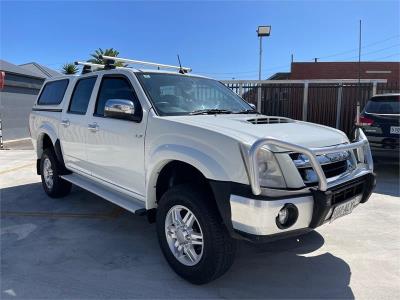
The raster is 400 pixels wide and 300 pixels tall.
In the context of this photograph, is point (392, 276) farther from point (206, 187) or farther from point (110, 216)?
point (110, 216)

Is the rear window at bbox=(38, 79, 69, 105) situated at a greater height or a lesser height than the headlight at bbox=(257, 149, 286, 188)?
greater

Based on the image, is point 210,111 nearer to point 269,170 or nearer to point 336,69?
point 269,170

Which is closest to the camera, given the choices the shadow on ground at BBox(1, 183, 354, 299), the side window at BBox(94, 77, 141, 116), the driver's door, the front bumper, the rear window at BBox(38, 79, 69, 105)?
the front bumper

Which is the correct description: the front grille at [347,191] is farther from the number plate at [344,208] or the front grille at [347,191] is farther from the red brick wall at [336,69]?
the red brick wall at [336,69]

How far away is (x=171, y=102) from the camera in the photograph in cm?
413

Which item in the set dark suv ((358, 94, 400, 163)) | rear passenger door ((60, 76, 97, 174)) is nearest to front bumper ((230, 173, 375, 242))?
rear passenger door ((60, 76, 97, 174))

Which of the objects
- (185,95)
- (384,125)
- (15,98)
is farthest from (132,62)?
(15,98)

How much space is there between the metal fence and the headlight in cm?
1091

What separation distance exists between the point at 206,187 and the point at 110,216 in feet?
7.97

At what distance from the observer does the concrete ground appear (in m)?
3.31

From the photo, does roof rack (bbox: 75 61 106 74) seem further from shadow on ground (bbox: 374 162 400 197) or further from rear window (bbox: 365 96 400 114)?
rear window (bbox: 365 96 400 114)

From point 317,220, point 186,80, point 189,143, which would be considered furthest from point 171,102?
point 317,220

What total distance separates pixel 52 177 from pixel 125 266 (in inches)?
118

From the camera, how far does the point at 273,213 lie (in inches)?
110
